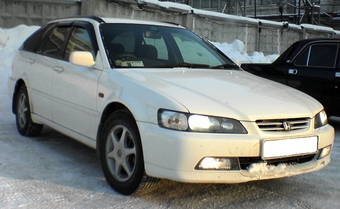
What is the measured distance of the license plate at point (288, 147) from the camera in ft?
11.5

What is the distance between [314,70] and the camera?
23.9 feet

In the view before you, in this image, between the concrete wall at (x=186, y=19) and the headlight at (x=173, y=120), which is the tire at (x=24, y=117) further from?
the concrete wall at (x=186, y=19)

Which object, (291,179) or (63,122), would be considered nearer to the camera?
(291,179)

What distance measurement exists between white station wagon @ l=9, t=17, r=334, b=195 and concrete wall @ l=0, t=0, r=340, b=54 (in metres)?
7.07

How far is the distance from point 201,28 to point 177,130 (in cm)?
1403

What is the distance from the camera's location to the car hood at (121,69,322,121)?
138 inches

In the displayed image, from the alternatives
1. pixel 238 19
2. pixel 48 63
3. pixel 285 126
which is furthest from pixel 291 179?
pixel 238 19

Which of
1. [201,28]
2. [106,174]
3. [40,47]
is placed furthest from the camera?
[201,28]

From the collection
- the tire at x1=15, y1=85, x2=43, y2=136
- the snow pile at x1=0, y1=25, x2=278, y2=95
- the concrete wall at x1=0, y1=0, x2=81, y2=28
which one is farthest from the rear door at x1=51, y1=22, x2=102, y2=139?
the concrete wall at x1=0, y1=0, x2=81, y2=28

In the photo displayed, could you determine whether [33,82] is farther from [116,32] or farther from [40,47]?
[116,32]

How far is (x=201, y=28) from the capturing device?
1708 centimetres

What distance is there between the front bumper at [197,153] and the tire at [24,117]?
256 centimetres

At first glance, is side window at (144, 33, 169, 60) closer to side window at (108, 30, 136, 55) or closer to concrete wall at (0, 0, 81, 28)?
side window at (108, 30, 136, 55)

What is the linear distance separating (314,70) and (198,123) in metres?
4.41
